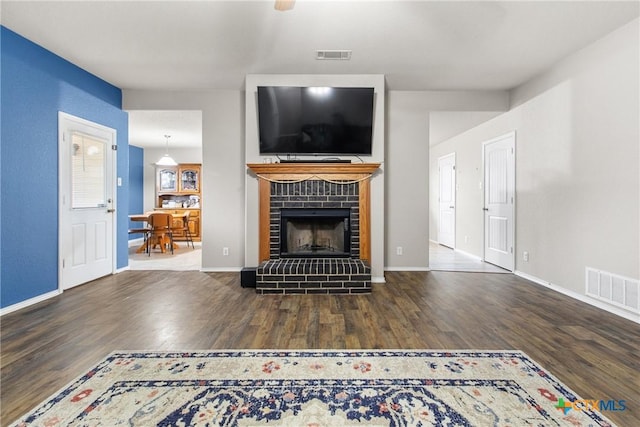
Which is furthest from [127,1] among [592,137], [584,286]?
[584,286]

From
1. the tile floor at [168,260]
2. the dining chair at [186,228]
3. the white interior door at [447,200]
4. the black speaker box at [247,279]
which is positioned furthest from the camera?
the dining chair at [186,228]

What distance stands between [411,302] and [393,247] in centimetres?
157

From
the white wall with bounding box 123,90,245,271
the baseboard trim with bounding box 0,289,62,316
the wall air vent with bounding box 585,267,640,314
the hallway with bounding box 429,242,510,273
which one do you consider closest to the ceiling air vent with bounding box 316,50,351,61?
the white wall with bounding box 123,90,245,271

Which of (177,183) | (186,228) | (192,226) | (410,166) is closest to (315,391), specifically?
(410,166)

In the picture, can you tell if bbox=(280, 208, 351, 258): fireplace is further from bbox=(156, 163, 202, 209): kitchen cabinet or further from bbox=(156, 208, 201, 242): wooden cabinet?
bbox=(156, 163, 202, 209): kitchen cabinet

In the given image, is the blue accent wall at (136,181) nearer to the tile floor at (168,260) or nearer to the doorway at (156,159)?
the doorway at (156,159)

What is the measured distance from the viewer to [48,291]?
3463mm

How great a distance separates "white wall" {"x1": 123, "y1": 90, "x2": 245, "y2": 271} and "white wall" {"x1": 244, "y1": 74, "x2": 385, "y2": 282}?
1.93 ft

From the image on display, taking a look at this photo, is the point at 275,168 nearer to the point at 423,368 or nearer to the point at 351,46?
the point at 351,46

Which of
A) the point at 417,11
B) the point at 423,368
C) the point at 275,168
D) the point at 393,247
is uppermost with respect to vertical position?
the point at 417,11

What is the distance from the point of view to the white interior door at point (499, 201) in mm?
4699

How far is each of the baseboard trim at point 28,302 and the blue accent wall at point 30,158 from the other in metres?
0.03

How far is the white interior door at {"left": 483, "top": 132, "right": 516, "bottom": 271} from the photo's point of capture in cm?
470

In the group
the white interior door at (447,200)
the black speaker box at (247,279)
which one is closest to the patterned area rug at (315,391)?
the black speaker box at (247,279)
